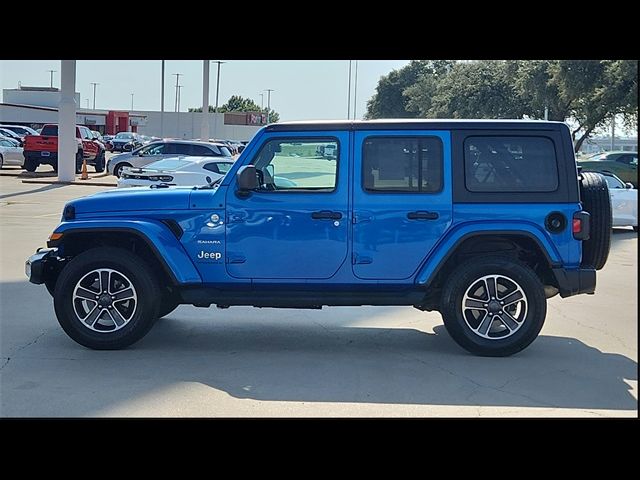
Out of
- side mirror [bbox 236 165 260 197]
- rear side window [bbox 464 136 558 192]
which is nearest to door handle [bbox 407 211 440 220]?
rear side window [bbox 464 136 558 192]

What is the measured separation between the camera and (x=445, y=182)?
6789 millimetres

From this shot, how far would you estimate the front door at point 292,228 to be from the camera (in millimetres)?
6742

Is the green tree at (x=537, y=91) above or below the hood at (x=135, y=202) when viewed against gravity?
above

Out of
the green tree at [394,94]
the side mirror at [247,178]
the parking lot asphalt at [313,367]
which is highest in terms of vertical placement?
the green tree at [394,94]

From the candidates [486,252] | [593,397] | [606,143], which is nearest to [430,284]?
[486,252]

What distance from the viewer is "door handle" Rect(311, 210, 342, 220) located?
6.72 meters

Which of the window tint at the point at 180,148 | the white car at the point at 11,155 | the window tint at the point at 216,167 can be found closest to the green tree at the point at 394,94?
the white car at the point at 11,155

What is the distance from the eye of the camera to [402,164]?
22.4 feet

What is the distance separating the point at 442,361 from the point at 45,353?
11.5ft

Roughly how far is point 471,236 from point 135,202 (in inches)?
119

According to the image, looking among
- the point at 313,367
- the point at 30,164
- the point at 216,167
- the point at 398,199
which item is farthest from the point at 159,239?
the point at 30,164

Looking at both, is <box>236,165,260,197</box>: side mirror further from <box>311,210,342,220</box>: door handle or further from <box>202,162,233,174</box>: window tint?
<box>202,162,233,174</box>: window tint

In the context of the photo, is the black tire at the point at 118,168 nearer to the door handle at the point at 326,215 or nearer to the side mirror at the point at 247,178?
the side mirror at the point at 247,178

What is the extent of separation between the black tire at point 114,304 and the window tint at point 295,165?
A: 137 centimetres
